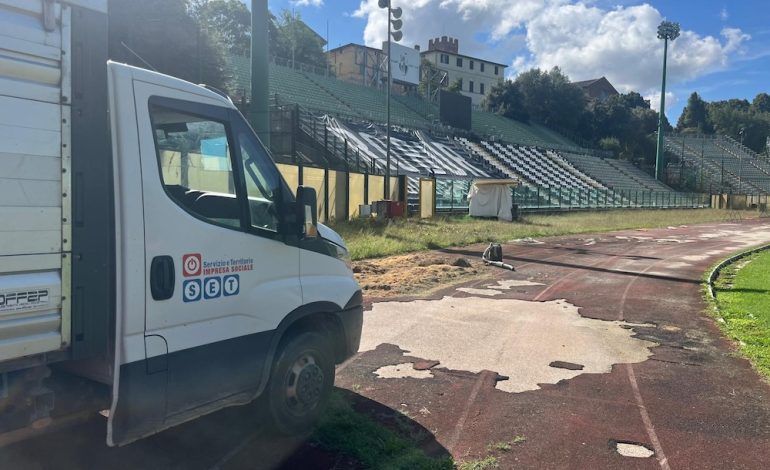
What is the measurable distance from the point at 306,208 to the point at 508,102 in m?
82.1

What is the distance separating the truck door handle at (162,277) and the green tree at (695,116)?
136548 millimetres

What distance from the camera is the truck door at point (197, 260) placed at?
3441mm

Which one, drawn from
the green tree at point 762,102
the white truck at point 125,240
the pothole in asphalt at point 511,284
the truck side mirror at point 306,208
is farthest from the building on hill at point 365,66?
the green tree at point 762,102

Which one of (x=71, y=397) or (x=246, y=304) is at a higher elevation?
(x=246, y=304)

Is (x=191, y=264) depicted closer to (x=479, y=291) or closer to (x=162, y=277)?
(x=162, y=277)

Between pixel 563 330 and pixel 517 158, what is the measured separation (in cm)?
5266

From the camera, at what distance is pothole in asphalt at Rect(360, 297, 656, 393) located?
6625 millimetres

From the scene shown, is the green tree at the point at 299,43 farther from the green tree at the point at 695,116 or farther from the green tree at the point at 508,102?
the green tree at the point at 695,116

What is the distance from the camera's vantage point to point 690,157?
301 feet

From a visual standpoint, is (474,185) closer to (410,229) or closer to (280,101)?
(410,229)

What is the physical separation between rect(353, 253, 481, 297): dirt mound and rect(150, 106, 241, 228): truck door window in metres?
7.12

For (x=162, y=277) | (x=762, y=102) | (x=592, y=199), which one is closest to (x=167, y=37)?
(x=162, y=277)

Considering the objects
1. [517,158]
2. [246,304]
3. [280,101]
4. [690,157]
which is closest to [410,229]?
[246,304]

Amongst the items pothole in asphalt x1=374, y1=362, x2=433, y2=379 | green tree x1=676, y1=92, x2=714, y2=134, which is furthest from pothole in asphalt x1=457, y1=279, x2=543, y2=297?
green tree x1=676, y1=92, x2=714, y2=134
